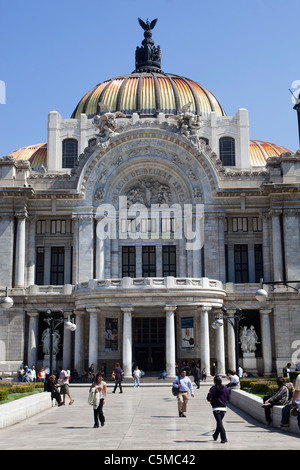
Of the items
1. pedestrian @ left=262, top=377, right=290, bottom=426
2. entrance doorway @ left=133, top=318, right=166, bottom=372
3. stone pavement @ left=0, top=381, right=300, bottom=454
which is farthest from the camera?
entrance doorway @ left=133, top=318, right=166, bottom=372

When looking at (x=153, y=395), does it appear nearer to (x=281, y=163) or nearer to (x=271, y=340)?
(x=271, y=340)

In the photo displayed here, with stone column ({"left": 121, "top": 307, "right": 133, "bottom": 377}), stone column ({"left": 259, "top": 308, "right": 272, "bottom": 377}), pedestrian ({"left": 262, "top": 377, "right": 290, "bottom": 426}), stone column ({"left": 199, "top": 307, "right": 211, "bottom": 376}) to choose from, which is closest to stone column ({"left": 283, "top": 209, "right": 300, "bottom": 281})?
stone column ({"left": 259, "top": 308, "right": 272, "bottom": 377})

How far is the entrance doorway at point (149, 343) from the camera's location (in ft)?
187

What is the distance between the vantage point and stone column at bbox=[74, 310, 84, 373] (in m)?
54.2

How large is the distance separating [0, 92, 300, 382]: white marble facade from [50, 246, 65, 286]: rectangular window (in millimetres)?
416

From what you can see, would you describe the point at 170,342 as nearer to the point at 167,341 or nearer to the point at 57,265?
the point at 167,341

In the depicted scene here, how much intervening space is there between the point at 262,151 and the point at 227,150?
4.63 m

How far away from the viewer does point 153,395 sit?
39188mm

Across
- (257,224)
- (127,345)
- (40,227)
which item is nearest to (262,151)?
(257,224)

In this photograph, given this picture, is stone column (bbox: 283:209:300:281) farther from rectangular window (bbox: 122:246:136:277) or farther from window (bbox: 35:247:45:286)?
window (bbox: 35:247:45:286)

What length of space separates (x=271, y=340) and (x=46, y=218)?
23277 millimetres

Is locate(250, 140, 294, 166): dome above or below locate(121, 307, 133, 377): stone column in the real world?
above
